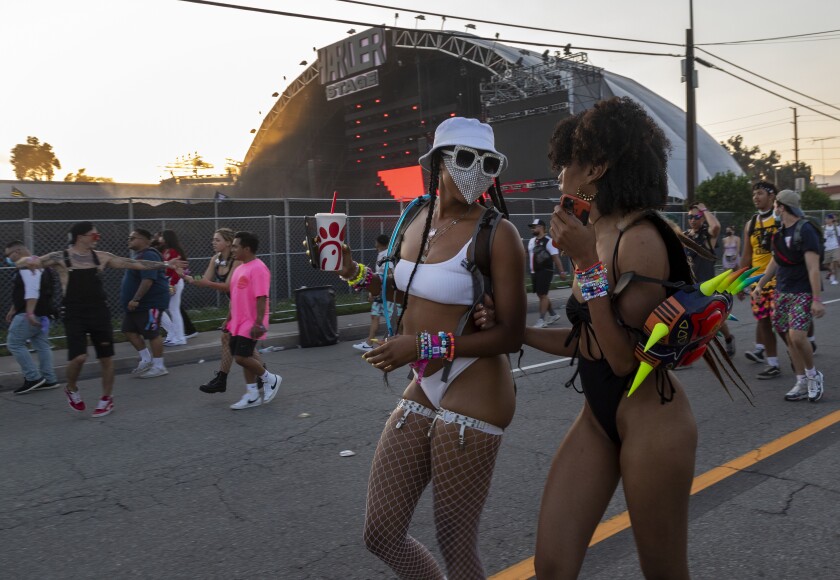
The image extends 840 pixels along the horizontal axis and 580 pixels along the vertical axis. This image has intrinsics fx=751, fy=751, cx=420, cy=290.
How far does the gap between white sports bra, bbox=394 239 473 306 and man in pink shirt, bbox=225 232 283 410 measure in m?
4.87

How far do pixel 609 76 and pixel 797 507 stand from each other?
155ft

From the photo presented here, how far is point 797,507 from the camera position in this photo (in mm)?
4277

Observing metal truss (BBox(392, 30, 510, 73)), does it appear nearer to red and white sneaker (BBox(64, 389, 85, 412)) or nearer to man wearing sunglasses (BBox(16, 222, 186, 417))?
man wearing sunglasses (BBox(16, 222, 186, 417))

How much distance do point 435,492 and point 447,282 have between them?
0.71m

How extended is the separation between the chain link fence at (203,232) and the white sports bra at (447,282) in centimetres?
1183

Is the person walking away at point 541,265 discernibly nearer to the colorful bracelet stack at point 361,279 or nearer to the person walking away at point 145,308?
the person walking away at point 145,308

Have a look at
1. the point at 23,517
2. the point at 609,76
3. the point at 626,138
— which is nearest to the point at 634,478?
the point at 626,138

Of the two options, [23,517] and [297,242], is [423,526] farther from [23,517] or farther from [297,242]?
[297,242]

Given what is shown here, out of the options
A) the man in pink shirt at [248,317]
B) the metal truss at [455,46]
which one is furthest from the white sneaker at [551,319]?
the metal truss at [455,46]

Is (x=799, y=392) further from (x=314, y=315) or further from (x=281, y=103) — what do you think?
(x=281, y=103)

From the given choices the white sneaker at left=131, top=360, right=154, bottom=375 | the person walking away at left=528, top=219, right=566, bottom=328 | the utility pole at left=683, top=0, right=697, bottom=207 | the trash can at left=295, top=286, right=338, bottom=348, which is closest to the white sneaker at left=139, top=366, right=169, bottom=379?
the white sneaker at left=131, top=360, right=154, bottom=375

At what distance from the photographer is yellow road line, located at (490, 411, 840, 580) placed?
359cm

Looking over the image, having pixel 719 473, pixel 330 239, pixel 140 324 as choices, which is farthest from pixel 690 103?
pixel 330 239

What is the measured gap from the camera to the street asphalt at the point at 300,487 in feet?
12.3
